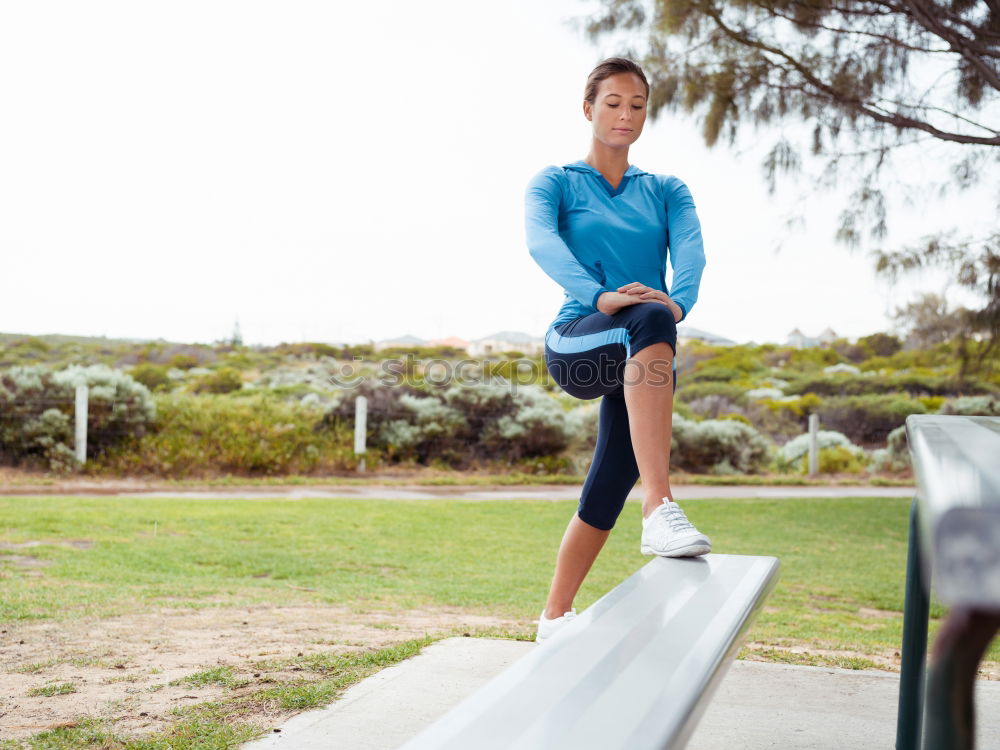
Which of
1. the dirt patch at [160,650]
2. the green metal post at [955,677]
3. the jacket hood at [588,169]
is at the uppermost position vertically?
the jacket hood at [588,169]

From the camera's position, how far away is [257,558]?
5590 mm

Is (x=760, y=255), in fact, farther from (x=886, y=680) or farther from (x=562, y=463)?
(x=886, y=680)

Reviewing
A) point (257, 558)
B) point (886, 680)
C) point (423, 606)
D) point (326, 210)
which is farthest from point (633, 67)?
point (326, 210)

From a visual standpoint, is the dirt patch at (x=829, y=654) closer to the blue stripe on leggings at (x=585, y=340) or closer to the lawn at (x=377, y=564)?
the lawn at (x=377, y=564)

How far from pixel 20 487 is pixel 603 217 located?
338 inches

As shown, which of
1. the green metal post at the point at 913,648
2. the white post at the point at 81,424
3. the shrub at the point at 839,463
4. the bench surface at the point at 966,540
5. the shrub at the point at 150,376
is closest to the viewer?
the bench surface at the point at 966,540

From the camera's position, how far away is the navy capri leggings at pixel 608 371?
1.83 meters

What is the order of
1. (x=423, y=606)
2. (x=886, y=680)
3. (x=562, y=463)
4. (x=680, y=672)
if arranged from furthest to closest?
(x=562, y=463), (x=423, y=606), (x=886, y=680), (x=680, y=672)

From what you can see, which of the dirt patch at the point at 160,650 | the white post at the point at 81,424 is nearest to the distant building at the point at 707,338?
the white post at the point at 81,424

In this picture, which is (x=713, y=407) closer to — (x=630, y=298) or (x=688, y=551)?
(x=630, y=298)

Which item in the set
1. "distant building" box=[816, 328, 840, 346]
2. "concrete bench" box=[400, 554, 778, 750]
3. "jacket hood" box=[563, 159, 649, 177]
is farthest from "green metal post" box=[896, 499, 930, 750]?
"distant building" box=[816, 328, 840, 346]

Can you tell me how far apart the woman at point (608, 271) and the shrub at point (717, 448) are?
1015cm

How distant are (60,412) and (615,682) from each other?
36.3 feet

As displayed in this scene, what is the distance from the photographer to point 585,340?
1978 millimetres
